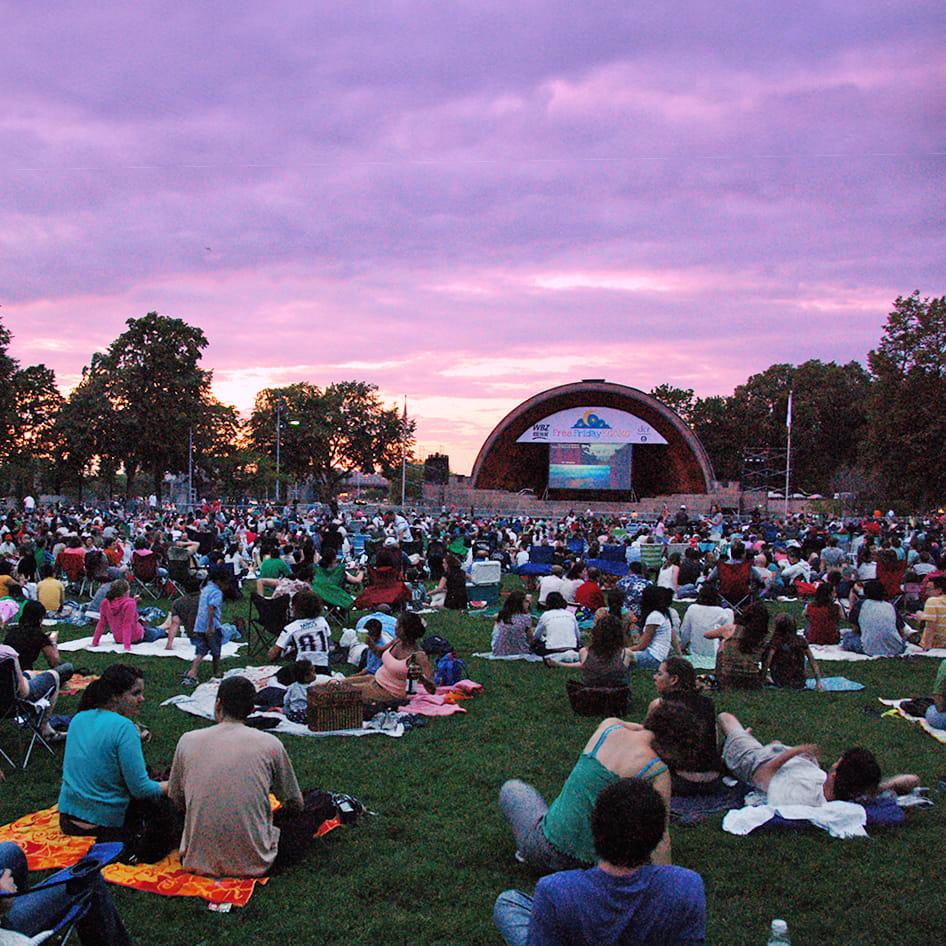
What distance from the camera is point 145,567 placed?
40.6 ft

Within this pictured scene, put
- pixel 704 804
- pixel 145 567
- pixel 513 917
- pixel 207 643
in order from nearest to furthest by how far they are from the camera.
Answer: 1. pixel 513 917
2. pixel 704 804
3. pixel 207 643
4. pixel 145 567

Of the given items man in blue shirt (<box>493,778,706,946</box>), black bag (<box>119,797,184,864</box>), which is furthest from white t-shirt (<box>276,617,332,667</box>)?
man in blue shirt (<box>493,778,706,946</box>)

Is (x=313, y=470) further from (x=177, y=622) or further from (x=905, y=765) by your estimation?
(x=905, y=765)

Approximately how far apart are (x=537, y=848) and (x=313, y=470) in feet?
192

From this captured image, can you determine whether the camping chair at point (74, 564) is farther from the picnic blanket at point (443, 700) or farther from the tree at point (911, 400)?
the tree at point (911, 400)

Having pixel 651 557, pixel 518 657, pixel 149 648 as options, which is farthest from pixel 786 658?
pixel 651 557

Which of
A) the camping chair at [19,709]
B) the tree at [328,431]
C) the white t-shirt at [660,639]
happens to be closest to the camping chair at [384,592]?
the white t-shirt at [660,639]

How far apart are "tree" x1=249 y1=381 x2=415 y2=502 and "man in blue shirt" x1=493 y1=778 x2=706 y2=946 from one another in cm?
5716

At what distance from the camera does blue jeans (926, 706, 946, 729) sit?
6065 millimetres

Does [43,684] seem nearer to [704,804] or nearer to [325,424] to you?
[704,804]

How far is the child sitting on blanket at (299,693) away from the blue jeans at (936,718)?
15.5 feet

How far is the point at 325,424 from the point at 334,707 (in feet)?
179

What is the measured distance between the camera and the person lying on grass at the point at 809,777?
4.49m

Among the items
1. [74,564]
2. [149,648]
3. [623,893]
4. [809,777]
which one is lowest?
[149,648]
